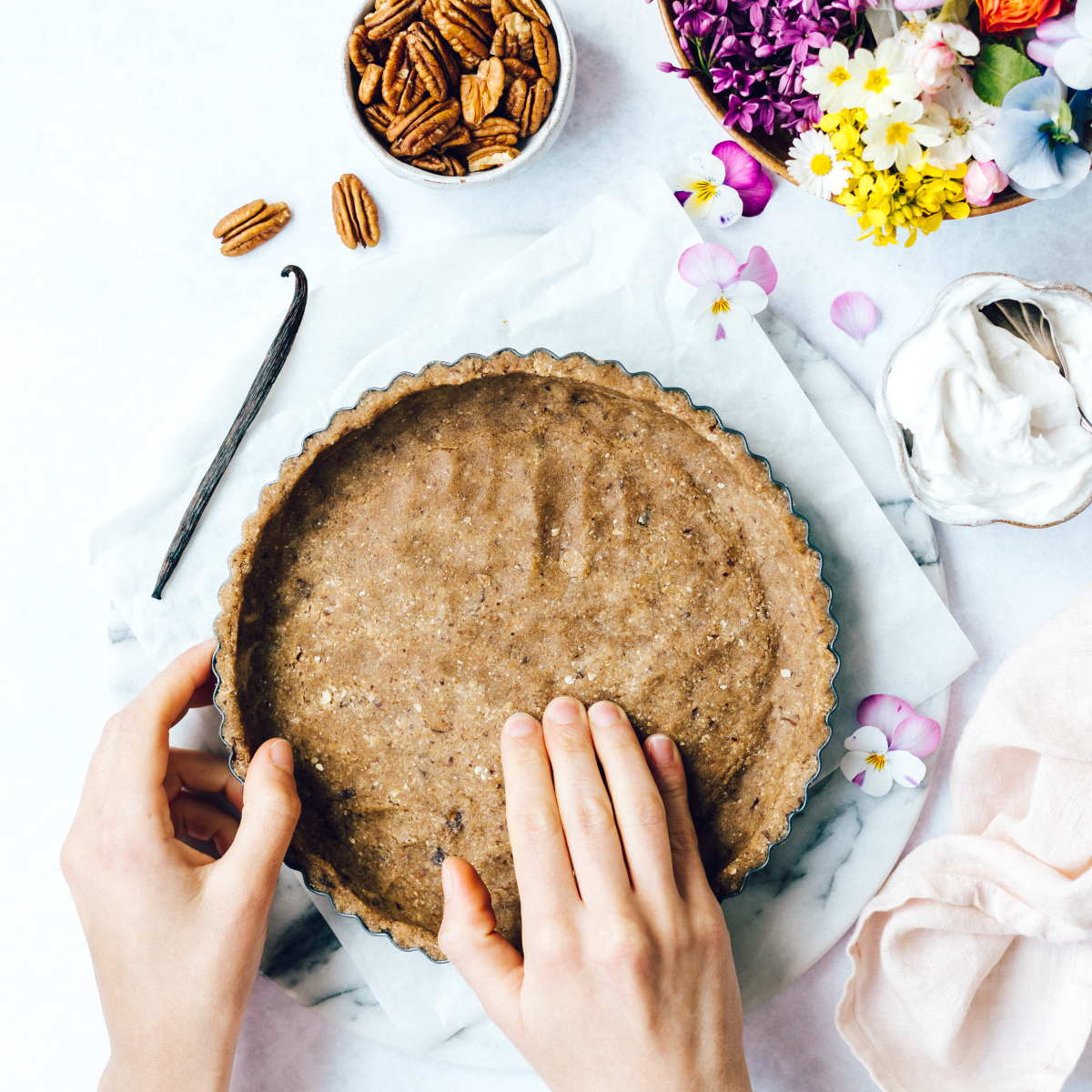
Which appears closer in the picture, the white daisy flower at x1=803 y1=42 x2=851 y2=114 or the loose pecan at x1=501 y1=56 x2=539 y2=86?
the white daisy flower at x1=803 y1=42 x2=851 y2=114

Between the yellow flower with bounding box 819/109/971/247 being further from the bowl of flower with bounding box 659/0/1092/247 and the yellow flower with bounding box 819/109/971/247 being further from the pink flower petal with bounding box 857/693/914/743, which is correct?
the pink flower petal with bounding box 857/693/914/743

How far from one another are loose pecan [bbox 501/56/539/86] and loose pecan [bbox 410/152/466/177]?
13 cm

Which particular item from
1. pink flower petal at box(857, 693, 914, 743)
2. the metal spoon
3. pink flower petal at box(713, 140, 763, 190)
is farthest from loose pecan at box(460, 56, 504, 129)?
pink flower petal at box(857, 693, 914, 743)

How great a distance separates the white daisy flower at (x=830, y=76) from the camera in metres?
1.05

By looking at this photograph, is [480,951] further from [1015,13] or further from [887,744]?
[1015,13]

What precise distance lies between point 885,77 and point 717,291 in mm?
317

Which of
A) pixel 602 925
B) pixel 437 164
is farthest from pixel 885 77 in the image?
pixel 602 925

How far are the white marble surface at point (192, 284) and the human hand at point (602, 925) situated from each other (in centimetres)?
32

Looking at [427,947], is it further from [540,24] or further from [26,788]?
[540,24]

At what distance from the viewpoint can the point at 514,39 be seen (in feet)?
4.00

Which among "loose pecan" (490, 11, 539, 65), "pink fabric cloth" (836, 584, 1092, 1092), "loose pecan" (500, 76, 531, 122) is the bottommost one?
"pink fabric cloth" (836, 584, 1092, 1092)

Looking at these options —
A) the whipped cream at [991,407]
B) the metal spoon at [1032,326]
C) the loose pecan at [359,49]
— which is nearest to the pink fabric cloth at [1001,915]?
the whipped cream at [991,407]

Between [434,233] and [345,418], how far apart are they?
39 cm

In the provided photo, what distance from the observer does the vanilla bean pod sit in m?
1.27
